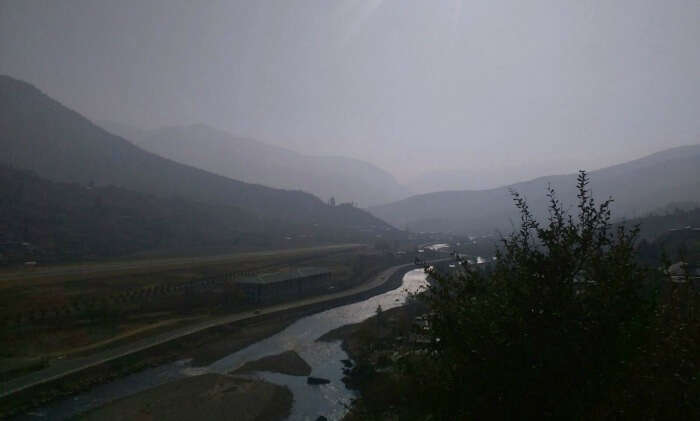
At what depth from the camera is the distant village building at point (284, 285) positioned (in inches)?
2003

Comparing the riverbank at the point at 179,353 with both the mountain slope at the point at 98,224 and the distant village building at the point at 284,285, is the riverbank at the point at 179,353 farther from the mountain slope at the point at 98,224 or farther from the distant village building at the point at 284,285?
the mountain slope at the point at 98,224

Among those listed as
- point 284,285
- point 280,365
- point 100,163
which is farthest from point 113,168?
point 280,365

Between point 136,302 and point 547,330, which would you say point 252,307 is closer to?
point 136,302

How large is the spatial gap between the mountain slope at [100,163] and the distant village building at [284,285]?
84.4 metres

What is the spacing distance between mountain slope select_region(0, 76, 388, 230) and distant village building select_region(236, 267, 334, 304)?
277ft

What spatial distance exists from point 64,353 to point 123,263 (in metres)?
40.0

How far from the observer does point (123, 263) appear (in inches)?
2608

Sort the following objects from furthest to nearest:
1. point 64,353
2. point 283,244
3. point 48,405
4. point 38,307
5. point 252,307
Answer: point 283,244
point 252,307
point 38,307
point 64,353
point 48,405

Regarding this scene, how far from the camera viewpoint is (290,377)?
95.9ft

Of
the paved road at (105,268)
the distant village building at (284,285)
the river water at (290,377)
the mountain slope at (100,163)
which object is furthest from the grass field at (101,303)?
the mountain slope at (100,163)

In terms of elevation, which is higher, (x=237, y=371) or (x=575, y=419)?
(x=575, y=419)

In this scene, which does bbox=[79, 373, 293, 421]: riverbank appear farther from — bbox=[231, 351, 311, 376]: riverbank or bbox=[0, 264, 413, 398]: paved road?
bbox=[0, 264, 413, 398]: paved road

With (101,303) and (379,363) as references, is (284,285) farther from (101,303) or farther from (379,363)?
(379,363)

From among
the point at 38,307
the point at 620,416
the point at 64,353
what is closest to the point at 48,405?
the point at 64,353
